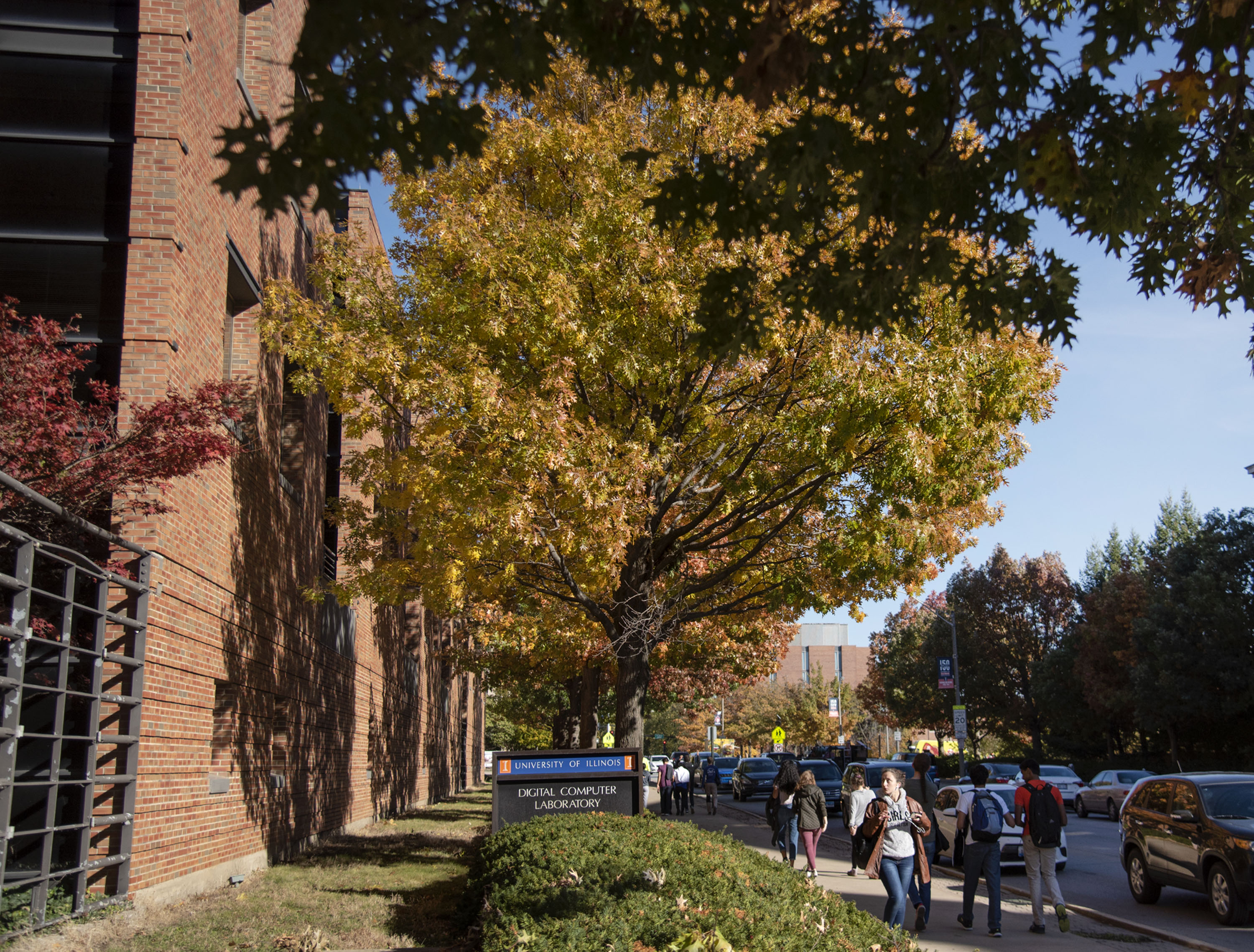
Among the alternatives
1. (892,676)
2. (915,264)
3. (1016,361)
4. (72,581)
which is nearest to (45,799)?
(72,581)

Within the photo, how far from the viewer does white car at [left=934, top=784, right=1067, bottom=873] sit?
15.2 meters

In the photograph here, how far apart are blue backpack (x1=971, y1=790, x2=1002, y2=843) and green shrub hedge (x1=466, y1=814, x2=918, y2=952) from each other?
2926 mm

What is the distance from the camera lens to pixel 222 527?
1202 centimetres

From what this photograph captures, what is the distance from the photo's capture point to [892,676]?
61.2 metres

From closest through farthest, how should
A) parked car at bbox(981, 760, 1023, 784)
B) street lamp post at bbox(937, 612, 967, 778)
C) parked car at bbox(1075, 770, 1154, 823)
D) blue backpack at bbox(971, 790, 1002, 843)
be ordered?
1. blue backpack at bbox(971, 790, 1002, 843)
2. parked car at bbox(1075, 770, 1154, 823)
3. parked car at bbox(981, 760, 1023, 784)
4. street lamp post at bbox(937, 612, 967, 778)

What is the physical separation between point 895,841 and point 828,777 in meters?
22.6

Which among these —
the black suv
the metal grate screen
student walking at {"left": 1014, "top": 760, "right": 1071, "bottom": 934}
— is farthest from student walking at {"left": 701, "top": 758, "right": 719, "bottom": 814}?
the metal grate screen

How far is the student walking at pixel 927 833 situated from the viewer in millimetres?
10258

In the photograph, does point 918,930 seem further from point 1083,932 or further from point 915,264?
point 915,264

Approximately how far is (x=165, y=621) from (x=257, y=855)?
4830 millimetres

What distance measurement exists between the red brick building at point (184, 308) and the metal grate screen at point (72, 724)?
0.31 m

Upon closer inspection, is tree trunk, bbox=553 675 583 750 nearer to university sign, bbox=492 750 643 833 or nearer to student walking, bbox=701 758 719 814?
student walking, bbox=701 758 719 814

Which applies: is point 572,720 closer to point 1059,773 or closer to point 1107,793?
point 1107,793

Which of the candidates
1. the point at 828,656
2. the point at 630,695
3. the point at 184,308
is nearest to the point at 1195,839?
the point at 630,695
